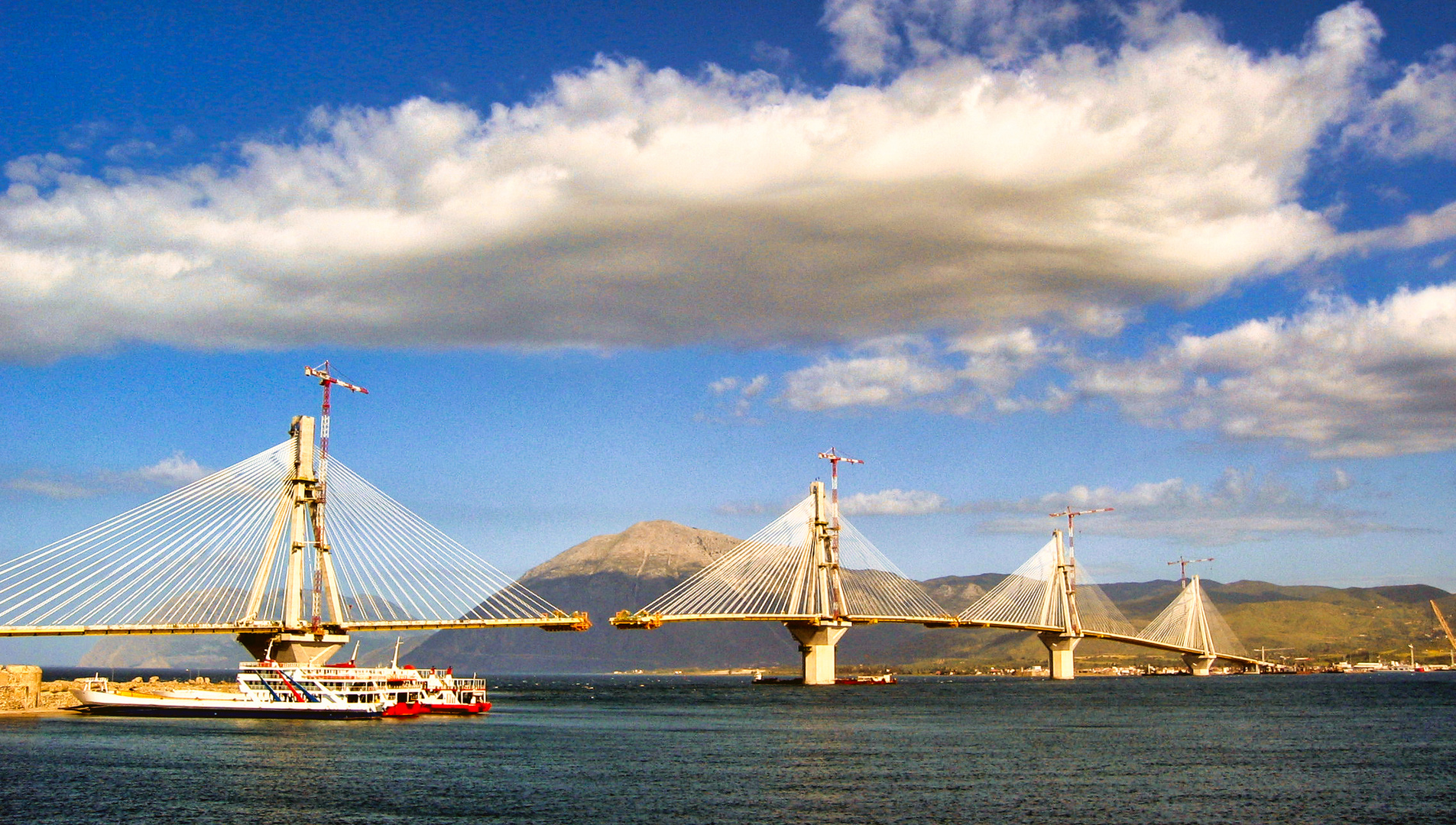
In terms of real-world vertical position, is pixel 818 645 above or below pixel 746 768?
above

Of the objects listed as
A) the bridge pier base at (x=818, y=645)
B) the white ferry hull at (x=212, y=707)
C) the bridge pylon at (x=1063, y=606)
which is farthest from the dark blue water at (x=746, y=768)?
the bridge pylon at (x=1063, y=606)

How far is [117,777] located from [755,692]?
109199mm

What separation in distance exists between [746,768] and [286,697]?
47.9 meters

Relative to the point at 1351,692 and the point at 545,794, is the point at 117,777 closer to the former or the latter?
the point at 545,794

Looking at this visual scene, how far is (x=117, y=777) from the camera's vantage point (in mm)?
56344

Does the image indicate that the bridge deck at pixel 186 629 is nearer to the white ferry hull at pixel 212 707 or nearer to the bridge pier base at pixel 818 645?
the white ferry hull at pixel 212 707

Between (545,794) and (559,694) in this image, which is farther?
(559,694)

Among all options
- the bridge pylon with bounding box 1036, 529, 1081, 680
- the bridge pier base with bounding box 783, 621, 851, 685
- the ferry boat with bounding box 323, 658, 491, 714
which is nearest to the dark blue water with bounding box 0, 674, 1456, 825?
the ferry boat with bounding box 323, 658, 491, 714

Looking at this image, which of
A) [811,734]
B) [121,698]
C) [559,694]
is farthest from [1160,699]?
[121,698]

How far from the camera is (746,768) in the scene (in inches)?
2399

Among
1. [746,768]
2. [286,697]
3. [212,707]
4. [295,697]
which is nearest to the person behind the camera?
[746,768]

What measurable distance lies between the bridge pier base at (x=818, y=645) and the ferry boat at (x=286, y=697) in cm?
6105

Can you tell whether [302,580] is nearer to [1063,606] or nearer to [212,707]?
[212,707]

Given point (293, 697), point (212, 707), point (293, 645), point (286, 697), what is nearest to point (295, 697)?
point (293, 697)
